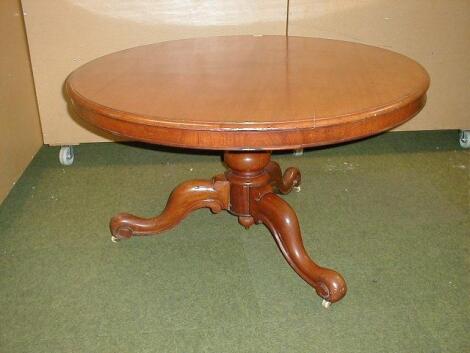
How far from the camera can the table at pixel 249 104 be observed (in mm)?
817

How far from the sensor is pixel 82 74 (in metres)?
1.11

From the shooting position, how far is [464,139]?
2.04m

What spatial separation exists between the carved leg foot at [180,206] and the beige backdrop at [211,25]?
26.3 inches

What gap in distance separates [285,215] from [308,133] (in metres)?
0.49

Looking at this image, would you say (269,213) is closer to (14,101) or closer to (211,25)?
(211,25)

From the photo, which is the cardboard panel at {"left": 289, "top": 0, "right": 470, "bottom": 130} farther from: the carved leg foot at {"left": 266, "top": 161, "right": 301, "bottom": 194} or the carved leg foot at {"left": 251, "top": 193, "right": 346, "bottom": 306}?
the carved leg foot at {"left": 251, "top": 193, "right": 346, "bottom": 306}

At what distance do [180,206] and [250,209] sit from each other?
0.69 feet

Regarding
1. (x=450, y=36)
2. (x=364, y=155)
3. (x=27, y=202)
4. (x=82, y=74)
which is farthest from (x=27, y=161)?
(x=450, y=36)

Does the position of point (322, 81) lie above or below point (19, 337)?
above

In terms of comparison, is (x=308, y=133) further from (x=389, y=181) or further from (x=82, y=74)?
(x=389, y=181)

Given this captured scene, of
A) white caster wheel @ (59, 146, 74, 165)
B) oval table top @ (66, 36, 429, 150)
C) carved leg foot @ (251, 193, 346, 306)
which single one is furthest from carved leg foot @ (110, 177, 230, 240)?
white caster wheel @ (59, 146, 74, 165)

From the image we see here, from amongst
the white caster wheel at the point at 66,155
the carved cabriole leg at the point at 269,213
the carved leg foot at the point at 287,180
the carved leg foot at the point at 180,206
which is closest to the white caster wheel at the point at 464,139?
the carved leg foot at the point at 287,180

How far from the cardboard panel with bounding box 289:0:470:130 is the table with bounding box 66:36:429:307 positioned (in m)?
0.37

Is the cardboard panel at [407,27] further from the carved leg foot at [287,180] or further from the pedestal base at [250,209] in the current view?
the pedestal base at [250,209]
